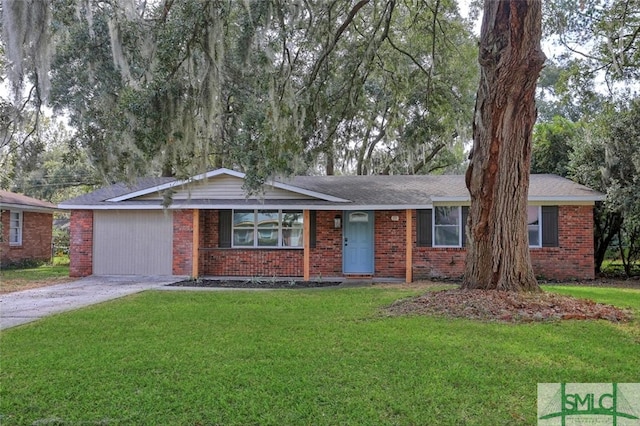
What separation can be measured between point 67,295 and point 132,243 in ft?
12.8

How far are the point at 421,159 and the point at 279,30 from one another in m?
13.7

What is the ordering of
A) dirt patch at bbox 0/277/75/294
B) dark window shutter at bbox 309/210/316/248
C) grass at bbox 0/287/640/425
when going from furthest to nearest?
1. dark window shutter at bbox 309/210/316/248
2. dirt patch at bbox 0/277/75/294
3. grass at bbox 0/287/640/425

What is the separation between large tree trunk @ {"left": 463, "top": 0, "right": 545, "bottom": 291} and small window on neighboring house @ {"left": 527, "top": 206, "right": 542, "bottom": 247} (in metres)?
5.33

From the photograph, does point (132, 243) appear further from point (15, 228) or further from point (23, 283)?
point (15, 228)

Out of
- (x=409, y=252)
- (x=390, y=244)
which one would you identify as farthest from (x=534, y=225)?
(x=390, y=244)

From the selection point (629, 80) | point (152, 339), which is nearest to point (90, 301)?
point (152, 339)

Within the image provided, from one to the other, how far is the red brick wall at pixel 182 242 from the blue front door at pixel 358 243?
4.20 metres

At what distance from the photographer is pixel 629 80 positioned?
12227 millimetres

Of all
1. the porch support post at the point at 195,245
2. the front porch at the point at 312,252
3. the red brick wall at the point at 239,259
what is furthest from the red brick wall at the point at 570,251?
the porch support post at the point at 195,245

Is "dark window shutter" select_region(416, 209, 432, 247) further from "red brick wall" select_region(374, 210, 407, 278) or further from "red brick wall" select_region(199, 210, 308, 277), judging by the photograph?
"red brick wall" select_region(199, 210, 308, 277)

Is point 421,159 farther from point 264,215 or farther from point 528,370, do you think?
point 528,370

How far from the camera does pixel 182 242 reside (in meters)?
14.0

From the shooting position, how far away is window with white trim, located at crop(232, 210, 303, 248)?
14.1 meters

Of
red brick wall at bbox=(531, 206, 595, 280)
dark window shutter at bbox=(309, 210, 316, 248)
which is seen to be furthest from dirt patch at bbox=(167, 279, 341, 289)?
red brick wall at bbox=(531, 206, 595, 280)
